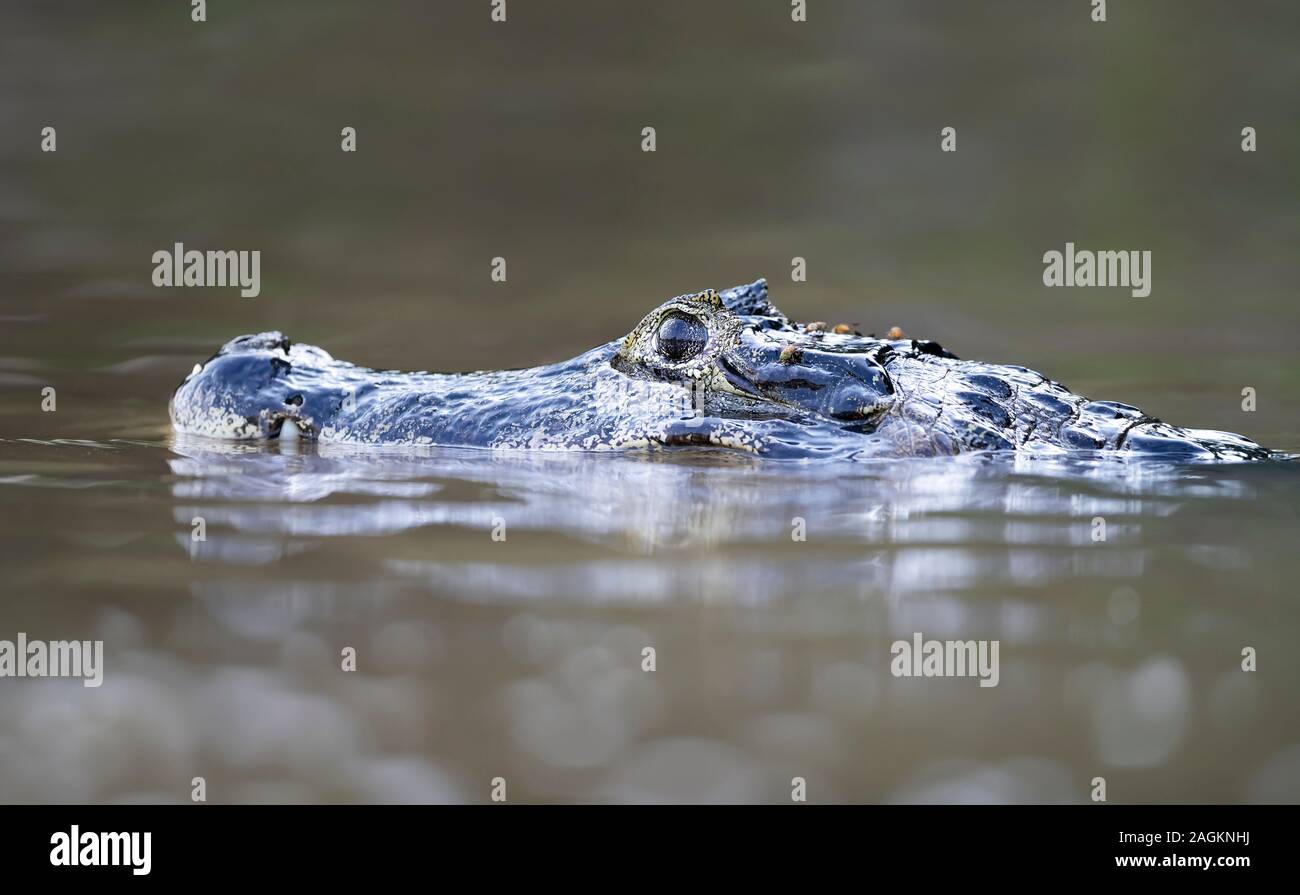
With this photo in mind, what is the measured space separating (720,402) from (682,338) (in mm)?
308

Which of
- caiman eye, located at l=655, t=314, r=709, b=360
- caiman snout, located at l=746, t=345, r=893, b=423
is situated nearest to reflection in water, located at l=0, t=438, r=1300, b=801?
caiman snout, located at l=746, t=345, r=893, b=423

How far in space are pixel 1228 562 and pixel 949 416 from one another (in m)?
1.99

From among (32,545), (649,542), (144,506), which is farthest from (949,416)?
(32,545)

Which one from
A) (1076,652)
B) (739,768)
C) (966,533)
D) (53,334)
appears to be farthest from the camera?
(53,334)

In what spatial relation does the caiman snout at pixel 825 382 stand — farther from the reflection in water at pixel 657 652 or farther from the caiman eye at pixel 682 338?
the reflection in water at pixel 657 652

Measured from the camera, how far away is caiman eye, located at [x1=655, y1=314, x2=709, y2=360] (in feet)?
15.6

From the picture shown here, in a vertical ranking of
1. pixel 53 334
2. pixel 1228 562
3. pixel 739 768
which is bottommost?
pixel 739 768

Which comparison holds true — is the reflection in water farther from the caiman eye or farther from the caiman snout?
the caiman eye

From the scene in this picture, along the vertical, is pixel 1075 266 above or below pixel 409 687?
above

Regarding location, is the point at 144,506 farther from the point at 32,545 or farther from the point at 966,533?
the point at 966,533

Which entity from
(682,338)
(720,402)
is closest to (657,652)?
(720,402)

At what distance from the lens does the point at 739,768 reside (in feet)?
5.78

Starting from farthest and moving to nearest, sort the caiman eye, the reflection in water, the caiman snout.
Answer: the caiman eye, the caiman snout, the reflection in water

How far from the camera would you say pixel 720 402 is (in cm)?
469
